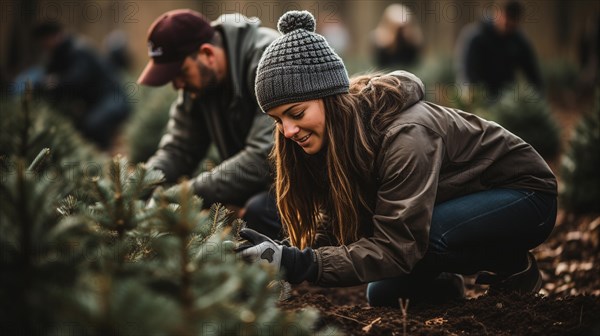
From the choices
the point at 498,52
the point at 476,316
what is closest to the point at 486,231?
the point at 476,316

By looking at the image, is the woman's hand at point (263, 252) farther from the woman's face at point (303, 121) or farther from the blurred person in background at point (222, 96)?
the blurred person in background at point (222, 96)

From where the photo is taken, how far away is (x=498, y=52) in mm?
7762

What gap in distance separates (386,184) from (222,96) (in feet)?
5.59

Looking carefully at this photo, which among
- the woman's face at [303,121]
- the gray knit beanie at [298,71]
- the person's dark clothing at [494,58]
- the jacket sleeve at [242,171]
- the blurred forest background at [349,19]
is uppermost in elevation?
the gray knit beanie at [298,71]

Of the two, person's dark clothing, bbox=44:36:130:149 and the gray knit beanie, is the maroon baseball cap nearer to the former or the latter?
the gray knit beanie

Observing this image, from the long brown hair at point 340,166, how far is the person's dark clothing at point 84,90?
632cm

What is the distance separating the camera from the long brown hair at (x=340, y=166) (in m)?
2.47

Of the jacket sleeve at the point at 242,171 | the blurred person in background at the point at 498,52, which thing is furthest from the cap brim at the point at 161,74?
the blurred person in background at the point at 498,52

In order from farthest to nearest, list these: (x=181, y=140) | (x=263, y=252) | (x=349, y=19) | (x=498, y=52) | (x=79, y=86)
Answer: (x=349, y=19) → (x=79, y=86) → (x=498, y=52) → (x=181, y=140) → (x=263, y=252)

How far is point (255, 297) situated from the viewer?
1.57m

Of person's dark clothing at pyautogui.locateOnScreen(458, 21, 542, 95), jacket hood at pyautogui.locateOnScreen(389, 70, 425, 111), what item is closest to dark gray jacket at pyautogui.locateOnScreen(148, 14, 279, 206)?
jacket hood at pyautogui.locateOnScreen(389, 70, 425, 111)

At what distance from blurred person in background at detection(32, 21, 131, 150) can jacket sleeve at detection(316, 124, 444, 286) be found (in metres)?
6.74

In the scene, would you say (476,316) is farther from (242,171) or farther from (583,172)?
(583,172)

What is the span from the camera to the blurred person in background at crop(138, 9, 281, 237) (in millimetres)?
3488
